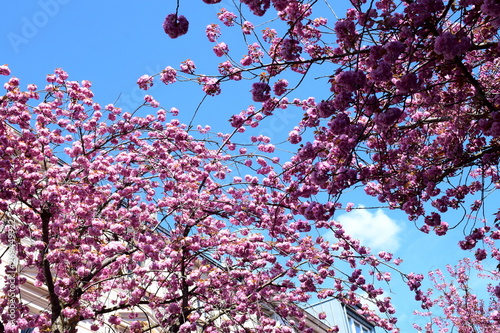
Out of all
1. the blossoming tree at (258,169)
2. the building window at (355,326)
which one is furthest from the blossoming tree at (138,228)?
the building window at (355,326)

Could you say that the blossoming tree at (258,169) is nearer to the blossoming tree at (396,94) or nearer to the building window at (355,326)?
the blossoming tree at (396,94)

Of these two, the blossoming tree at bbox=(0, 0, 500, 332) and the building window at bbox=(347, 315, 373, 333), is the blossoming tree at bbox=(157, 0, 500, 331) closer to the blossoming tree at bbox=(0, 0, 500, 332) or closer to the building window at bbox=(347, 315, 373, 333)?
the blossoming tree at bbox=(0, 0, 500, 332)

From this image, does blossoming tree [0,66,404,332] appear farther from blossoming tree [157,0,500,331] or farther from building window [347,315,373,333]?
building window [347,315,373,333]

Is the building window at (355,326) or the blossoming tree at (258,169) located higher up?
the building window at (355,326)

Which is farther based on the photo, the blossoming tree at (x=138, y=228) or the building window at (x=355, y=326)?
the building window at (x=355, y=326)

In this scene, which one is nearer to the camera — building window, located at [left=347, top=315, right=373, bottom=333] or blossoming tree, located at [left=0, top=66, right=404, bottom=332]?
blossoming tree, located at [left=0, top=66, right=404, bottom=332]

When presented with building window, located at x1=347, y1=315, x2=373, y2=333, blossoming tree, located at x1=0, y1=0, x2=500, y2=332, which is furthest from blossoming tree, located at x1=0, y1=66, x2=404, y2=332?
building window, located at x1=347, y1=315, x2=373, y2=333

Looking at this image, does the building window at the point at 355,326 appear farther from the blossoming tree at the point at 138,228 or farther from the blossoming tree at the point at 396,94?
the blossoming tree at the point at 396,94

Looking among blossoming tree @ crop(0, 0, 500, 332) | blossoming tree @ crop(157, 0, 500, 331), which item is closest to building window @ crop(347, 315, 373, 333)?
blossoming tree @ crop(0, 0, 500, 332)

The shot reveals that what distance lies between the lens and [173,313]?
885 centimetres

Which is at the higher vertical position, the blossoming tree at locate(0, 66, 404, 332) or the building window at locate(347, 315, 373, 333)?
the building window at locate(347, 315, 373, 333)

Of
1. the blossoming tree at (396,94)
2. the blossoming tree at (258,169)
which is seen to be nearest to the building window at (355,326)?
the blossoming tree at (258,169)

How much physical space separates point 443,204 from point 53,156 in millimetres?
7613

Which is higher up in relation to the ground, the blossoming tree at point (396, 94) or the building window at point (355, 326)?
the building window at point (355, 326)
